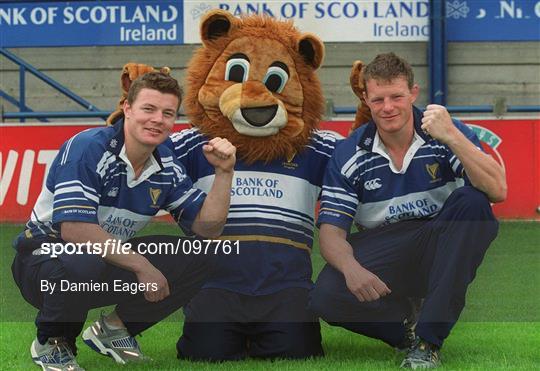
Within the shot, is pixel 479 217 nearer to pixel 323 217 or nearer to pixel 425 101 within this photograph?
pixel 323 217

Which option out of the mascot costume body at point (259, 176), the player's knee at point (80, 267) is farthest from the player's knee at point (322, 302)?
the player's knee at point (80, 267)

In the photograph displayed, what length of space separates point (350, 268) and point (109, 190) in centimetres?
78

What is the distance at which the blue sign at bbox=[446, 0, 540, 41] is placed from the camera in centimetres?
911

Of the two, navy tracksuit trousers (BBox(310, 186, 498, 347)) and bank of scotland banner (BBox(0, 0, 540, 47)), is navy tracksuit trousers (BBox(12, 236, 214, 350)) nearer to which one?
navy tracksuit trousers (BBox(310, 186, 498, 347))

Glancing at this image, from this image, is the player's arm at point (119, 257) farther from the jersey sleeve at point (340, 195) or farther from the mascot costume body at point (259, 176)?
the jersey sleeve at point (340, 195)

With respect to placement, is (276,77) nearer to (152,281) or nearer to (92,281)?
(152,281)

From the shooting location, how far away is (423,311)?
3.28m

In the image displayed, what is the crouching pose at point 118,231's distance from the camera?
3.30 meters

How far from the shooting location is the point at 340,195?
11.6 feet

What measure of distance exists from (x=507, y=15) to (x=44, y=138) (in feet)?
12.8

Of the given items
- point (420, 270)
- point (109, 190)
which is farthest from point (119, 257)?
point (420, 270)

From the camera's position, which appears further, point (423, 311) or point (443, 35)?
point (443, 35)

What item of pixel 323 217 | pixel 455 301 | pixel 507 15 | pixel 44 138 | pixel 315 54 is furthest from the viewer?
pixel 507 15

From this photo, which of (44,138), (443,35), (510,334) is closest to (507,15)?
(443,35)
